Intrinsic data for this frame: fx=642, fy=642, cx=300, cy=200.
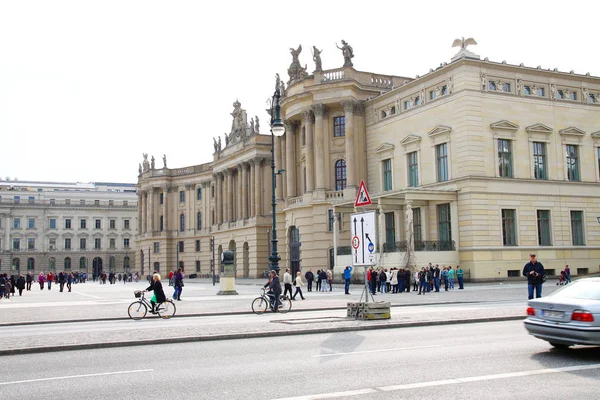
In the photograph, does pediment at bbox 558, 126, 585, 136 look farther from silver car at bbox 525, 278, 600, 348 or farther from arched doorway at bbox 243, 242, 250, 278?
arched doorway at bbox 243, 242, 250, 278

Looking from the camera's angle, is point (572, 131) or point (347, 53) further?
point (347, 53)

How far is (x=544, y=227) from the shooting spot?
4612 cm

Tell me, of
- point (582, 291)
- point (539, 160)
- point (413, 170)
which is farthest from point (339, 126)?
point (582, 291)

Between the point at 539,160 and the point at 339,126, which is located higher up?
the point at 339,126

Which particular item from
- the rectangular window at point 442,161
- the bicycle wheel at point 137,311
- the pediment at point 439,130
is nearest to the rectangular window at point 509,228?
the rectangular window at point 442,161

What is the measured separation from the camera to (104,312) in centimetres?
2531

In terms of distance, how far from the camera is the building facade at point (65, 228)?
128 metres

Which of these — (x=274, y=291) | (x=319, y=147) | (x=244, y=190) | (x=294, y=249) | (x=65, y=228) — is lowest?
(x=274, y=291)

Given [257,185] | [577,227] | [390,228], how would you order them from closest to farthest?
[577,227], [390,228], [257,185]

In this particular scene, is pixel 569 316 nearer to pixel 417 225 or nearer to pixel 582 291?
pixel 582 291

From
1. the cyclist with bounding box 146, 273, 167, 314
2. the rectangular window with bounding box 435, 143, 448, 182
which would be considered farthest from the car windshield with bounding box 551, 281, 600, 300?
the rectangular window with bounding box 435, 143, 448, 182

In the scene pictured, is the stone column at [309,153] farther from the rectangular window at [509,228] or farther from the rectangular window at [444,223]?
the rectangular window at [509,228]

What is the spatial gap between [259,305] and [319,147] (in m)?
32.8

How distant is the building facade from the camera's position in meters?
128
